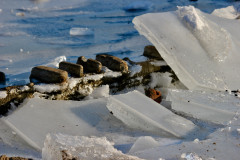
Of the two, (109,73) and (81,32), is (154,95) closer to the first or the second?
(109,73)

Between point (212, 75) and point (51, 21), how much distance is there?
17.0 feet

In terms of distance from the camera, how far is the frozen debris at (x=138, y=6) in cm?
903

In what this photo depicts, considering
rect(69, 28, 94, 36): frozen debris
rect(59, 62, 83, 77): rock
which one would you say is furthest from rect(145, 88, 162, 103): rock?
rect(69, 28, 94, 36): frozen debris

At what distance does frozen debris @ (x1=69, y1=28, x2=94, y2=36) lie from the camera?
6.75 metres

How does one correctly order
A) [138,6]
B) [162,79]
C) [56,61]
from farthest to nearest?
[138,6] → [56,61] → [162,79]

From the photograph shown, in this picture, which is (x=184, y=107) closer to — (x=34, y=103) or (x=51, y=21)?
(x=34, y=103)

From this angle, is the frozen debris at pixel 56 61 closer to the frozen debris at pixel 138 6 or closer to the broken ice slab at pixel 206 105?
the broken ice slab at pixel 206 105

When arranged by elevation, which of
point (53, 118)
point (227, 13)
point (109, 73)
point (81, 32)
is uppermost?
point (227, 13)

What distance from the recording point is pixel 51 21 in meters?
7.61

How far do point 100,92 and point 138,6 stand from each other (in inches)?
256

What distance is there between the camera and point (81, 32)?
6.83m

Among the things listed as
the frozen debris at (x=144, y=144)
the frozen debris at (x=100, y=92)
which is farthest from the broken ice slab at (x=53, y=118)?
the frozen debris at (x=144, y=144)

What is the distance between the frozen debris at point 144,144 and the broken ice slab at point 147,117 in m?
0.25

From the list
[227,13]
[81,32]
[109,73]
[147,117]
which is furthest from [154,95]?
[81,32]
